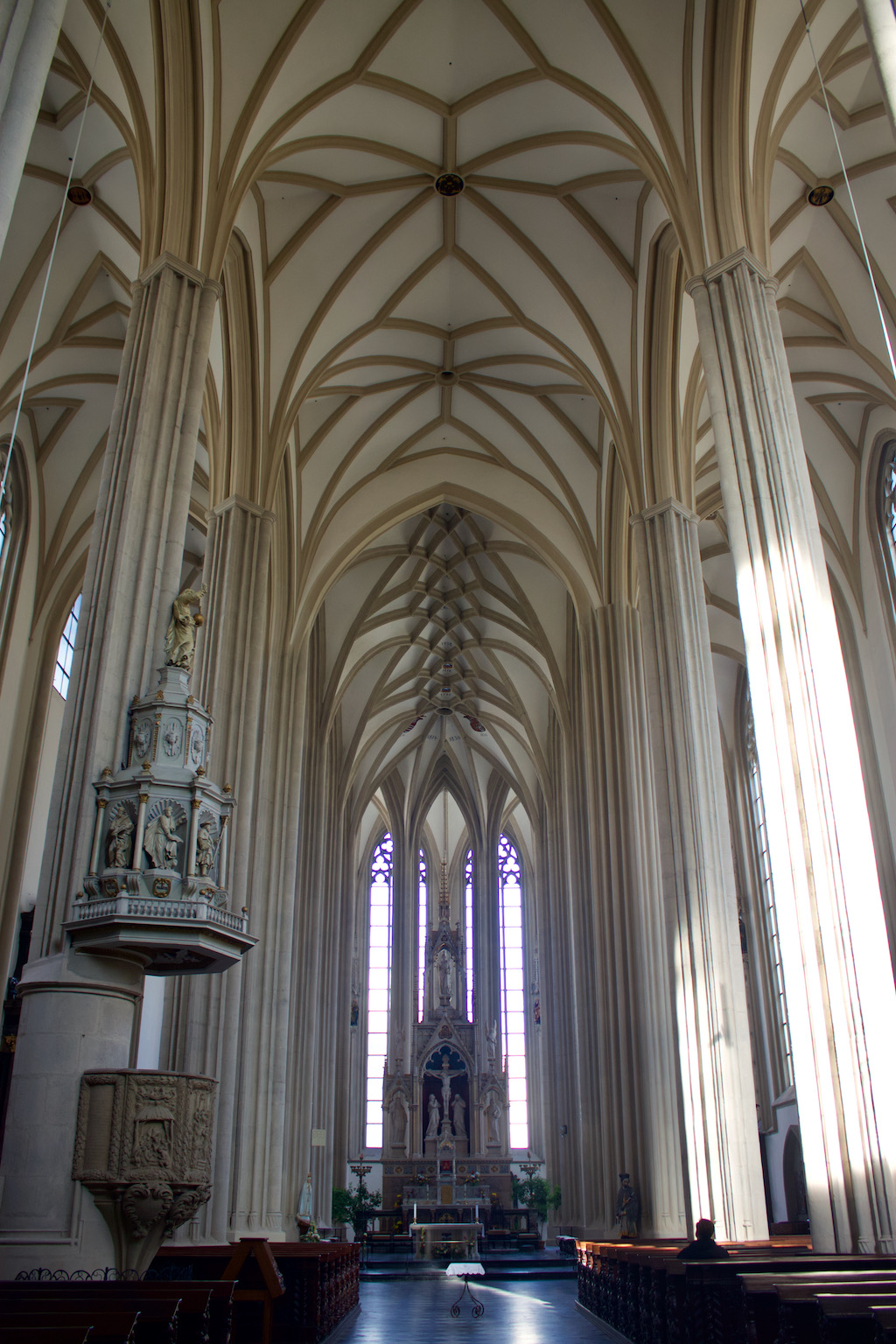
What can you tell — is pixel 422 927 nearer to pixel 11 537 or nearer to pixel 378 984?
pixel 378 984

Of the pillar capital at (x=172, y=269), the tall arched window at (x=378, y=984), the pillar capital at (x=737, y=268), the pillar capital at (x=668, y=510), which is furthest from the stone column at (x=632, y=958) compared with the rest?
the tall arched window at (x=378, y=984)

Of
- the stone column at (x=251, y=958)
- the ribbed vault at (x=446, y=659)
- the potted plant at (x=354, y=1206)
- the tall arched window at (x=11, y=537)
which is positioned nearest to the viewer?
the stone column at (x=251, y=958)

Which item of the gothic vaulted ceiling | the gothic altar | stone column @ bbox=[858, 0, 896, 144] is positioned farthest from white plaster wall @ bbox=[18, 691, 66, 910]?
the gothic altar

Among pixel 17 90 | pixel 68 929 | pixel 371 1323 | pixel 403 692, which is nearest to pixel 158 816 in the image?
pixel 68 929

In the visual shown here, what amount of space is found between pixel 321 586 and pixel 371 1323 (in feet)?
39.3

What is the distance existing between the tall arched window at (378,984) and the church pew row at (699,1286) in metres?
22.5

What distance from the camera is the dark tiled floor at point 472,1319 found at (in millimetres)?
9320

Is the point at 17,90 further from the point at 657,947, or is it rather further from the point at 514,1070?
the point at 514,1070

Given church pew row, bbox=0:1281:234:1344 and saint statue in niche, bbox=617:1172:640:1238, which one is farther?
saint statue in niche, bbox=617:1172:640:1238

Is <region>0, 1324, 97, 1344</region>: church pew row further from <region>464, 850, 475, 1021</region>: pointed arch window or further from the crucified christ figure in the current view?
<region>464, 850, 475, 1021</region>: pointed arch window

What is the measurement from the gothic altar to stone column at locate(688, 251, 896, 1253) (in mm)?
21538

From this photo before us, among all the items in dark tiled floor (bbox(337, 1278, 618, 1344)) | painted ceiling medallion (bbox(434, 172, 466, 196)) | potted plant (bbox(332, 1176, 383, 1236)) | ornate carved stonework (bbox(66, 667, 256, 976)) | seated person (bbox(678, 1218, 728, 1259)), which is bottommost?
Result: dark tiled floor (bbox(337, 1278, 618, 1344))

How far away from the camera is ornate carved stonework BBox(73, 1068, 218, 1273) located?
23.0ft

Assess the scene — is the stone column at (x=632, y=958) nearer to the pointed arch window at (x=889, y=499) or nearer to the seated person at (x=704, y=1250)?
the pointed arch window at (x=889, y=499)
